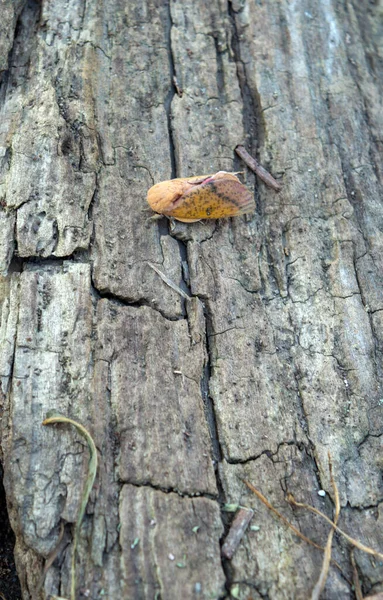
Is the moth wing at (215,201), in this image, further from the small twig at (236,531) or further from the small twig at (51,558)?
the small twig at (51,558)

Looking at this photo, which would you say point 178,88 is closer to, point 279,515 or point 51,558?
point 279,515

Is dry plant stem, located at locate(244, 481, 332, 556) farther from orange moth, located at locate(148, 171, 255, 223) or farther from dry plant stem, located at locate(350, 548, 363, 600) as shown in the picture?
orange moth, located at locate(148, 171, 255, 223)

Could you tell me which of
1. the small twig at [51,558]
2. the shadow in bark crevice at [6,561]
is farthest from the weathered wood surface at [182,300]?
the shadow in bark crevice at [6,561]

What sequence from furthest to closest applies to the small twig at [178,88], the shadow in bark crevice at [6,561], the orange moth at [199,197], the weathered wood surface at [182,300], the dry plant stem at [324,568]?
the small twig at [178,88] < the orange moth at [199,197] < the shadow in bark crevice at [6,561] < the weathered wood surface at [182,300] < the dry plant stem at [324,568]

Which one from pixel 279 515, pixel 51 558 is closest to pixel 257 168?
pixel 279 515

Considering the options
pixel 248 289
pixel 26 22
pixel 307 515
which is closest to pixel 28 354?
A: pixel 248 289

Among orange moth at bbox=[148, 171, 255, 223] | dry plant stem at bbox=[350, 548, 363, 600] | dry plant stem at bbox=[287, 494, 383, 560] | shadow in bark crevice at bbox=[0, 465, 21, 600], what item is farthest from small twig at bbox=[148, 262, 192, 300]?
dry plant stem at bbox=[350, 548, 363, 600]
